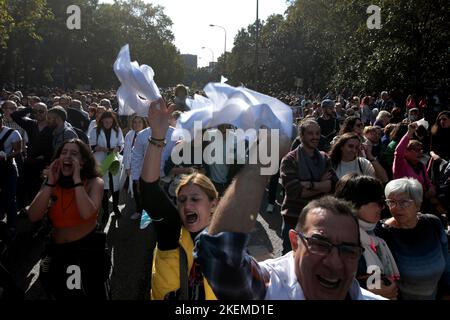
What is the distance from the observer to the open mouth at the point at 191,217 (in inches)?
96.8

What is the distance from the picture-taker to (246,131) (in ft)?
4.89

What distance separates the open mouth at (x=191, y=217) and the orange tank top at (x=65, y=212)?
47.2 inches

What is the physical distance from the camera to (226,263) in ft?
4.83

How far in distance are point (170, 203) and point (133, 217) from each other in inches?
191

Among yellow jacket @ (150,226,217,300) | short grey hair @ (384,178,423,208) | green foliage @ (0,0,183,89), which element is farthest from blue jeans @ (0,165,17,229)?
green foliage @ (0,0,183,89)

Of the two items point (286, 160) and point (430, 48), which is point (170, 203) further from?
point (430, 48)

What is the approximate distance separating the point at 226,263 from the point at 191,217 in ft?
3.34

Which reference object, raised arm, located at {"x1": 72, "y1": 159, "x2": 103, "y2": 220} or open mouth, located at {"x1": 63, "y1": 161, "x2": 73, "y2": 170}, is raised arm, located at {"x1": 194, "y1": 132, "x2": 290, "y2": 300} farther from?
open mouth, located at {"x1": 63, "y1": 161, "x2": 73, "y2": 170}

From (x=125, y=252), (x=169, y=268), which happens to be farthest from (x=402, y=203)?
(x=125, y=252)

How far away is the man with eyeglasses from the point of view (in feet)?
4.75

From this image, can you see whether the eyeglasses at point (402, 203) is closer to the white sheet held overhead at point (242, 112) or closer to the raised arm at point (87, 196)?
the white sheet held overhead at point (242, 112)

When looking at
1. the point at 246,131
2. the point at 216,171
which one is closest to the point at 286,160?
the point at 216,171

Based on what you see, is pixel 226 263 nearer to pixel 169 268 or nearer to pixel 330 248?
pixel 330 248

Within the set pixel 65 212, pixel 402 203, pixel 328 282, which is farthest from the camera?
pixel 65 212
